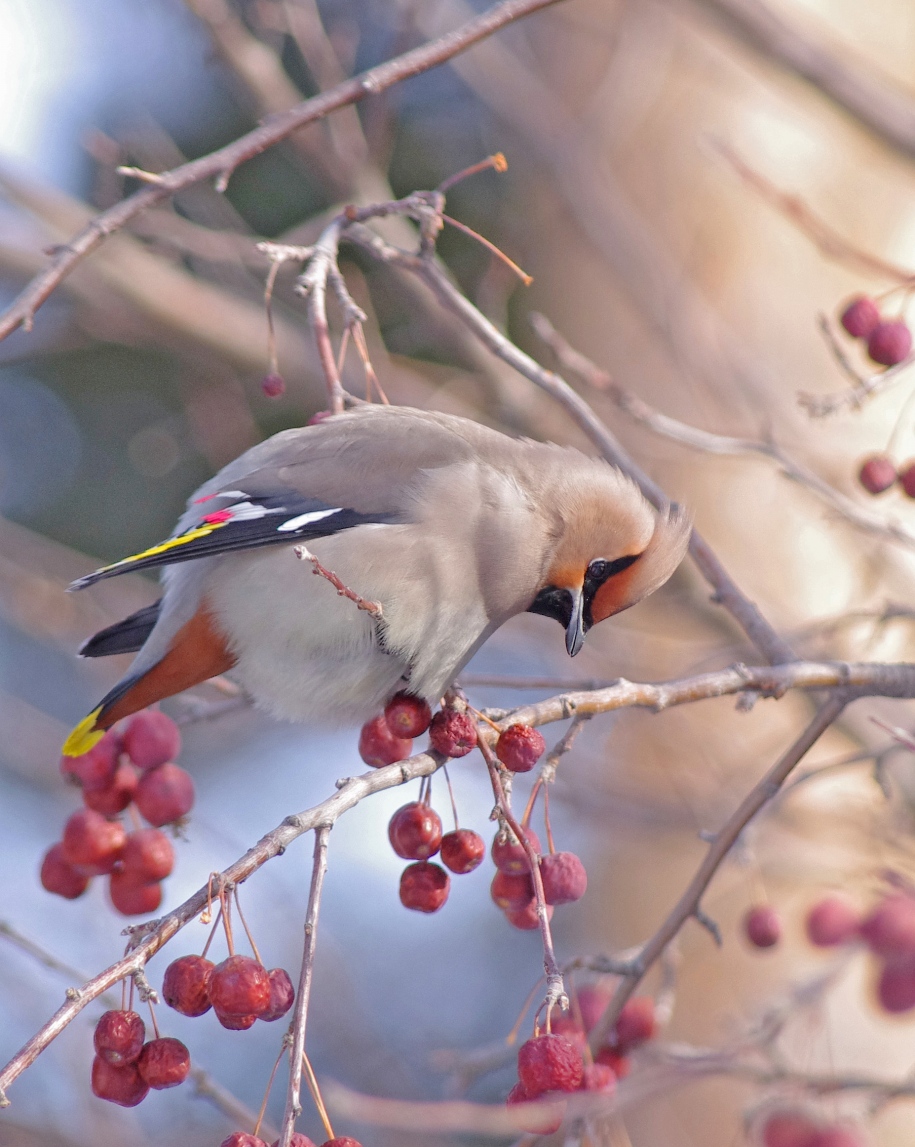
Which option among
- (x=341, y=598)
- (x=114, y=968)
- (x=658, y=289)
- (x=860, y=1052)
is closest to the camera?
(x=114, y=968)

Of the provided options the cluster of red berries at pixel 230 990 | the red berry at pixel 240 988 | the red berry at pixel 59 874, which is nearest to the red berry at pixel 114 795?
the red berry at pixel 59 874

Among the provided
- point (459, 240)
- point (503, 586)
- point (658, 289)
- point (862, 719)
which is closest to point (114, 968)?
point (503, 586)

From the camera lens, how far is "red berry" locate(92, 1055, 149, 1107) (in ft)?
5.82

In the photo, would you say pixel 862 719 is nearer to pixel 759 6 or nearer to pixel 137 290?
pixel 759 6

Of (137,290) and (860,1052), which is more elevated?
(137,290)

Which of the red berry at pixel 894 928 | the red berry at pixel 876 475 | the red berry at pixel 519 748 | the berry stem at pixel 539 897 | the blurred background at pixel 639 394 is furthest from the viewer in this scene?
the blurred background at pixel 639 394

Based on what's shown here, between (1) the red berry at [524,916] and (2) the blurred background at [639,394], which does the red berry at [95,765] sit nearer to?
(1) the red berry at [524,916]

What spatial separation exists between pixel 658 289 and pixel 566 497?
186 cm

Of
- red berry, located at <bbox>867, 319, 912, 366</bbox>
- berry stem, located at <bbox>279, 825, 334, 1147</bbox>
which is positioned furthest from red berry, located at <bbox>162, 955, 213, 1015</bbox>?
red berry, located at <bbox>867, 319, 912, 366</bbox>

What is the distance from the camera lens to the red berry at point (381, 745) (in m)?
2.56

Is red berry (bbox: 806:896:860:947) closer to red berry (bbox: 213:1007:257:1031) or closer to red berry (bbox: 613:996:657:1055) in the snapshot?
red berry (bbox: 613:996:657:1055)

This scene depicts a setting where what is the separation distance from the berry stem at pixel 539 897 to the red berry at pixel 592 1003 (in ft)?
3.27

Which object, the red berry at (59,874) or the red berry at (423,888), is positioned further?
the red berry at (59,874)

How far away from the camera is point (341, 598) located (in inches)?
101
